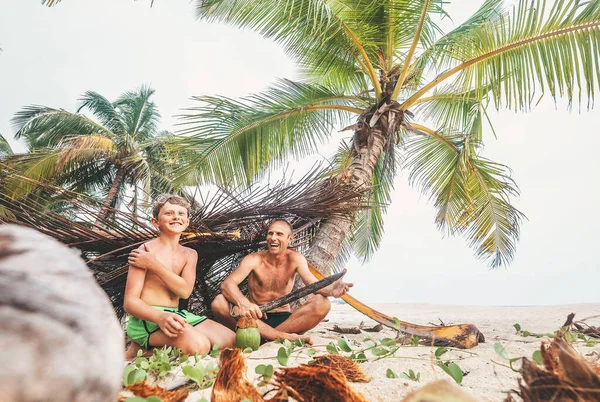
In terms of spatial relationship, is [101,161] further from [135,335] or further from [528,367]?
[528,367]

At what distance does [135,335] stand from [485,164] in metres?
5.20

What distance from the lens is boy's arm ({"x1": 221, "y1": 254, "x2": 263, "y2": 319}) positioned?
90.5 inches

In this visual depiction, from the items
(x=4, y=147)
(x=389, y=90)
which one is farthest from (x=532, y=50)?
(x=4, y=147)

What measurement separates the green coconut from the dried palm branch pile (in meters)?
0.93

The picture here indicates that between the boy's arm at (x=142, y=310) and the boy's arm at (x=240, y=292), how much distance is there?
0.43 meters

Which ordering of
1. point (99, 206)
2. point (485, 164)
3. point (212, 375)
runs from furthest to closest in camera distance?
point (485, 164), point (99, 206), point (212, 375)

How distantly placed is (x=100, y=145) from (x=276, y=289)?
958 centimetres

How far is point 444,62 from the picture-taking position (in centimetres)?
465

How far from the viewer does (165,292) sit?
7.51 ft

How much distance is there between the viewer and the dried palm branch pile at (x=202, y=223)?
8.38 feet

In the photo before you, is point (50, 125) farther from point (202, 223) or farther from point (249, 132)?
point (202, 223)

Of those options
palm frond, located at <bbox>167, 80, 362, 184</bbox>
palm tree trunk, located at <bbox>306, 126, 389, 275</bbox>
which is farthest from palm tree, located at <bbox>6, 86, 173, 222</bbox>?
palm tree trunk, located at <bbox>306, 126, 389, 275</bbox>

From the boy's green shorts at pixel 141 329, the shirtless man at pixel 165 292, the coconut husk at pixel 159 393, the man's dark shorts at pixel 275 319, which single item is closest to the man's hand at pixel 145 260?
the shirtless man at pixel 165 292

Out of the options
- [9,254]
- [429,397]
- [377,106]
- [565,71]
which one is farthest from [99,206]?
[565,71]
